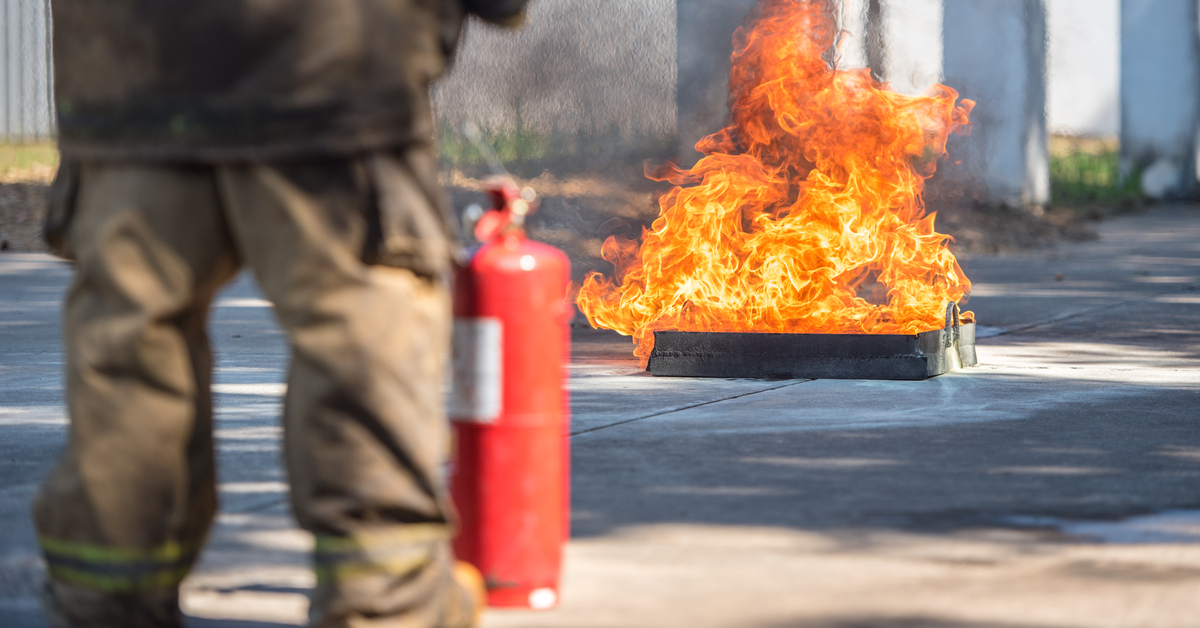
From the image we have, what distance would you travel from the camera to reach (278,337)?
7.68 metres

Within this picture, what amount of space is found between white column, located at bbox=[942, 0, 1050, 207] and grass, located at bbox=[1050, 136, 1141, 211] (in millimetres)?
2054

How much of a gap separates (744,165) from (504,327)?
197 inches

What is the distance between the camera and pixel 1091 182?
21.7 metres

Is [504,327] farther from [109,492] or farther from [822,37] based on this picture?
[822,37]

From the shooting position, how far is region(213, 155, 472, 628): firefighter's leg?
243cm

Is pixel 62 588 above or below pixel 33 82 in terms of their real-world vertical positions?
below

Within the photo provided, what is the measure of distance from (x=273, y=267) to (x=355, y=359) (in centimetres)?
22

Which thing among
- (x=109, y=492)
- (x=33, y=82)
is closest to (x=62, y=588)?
(x=109, y=492)

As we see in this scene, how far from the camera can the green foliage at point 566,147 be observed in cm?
1543

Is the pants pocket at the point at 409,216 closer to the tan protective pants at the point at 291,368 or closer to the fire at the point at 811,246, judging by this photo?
the tan protective pants at the point at 291,368

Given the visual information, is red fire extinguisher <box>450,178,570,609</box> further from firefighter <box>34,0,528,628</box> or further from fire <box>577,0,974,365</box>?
fire <box>577,0,974,365</box>

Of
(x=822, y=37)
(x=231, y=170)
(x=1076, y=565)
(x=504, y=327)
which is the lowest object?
(x=1076, y=565)

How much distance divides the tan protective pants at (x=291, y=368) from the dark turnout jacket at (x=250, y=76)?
4 centimetres

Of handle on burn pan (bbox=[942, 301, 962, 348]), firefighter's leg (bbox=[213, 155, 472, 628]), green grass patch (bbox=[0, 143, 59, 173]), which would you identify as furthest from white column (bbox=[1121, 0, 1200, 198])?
firefighter's leg (bbox=[213, 155, 472, 628])
